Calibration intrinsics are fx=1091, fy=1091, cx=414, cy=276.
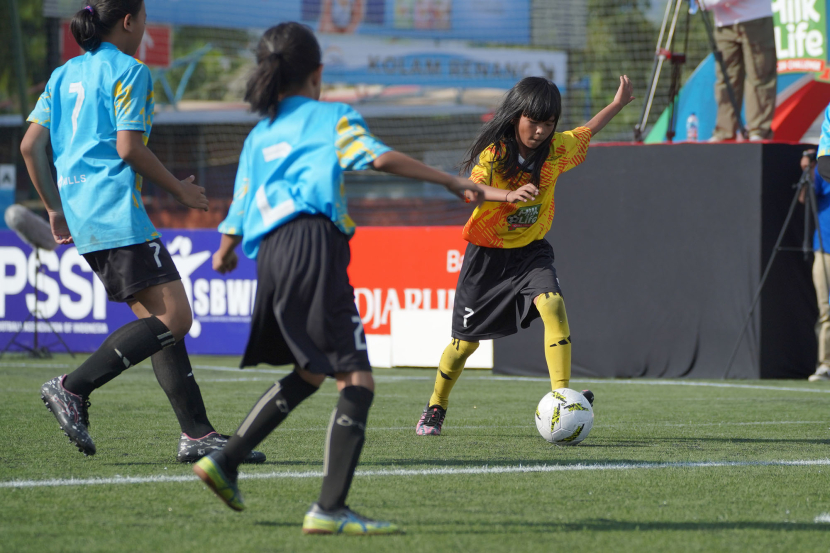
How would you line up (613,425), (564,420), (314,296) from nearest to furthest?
(314,296) → (564,420) → (613,425)

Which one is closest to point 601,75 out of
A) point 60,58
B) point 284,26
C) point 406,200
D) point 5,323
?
point 406,200

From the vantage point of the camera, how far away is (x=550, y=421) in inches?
215

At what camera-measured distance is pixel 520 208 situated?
5.92 m

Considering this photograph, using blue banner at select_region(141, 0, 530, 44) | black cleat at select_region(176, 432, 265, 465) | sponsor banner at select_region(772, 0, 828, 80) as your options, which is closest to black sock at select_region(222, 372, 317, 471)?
black cleat at select_region(176, 432, 265, 465)

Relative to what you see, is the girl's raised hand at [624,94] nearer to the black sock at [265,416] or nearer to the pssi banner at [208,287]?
the black sock at [265,416]

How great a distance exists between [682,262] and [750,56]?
7.05 ft

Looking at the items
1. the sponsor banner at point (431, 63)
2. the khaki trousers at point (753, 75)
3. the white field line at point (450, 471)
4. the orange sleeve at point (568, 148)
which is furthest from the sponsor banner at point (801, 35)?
the sponsor banner at point (431, 63)

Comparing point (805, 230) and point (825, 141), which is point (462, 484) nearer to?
point (825, 141)

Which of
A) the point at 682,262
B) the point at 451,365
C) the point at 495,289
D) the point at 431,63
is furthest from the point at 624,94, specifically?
the point at 431,63

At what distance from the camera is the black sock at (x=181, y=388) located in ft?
16.1

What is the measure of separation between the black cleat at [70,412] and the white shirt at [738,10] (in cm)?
772

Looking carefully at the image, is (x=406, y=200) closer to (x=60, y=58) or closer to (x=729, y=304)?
(x=60, y=58)

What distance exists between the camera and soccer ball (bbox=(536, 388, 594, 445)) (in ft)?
17.8

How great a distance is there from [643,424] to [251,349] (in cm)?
354
